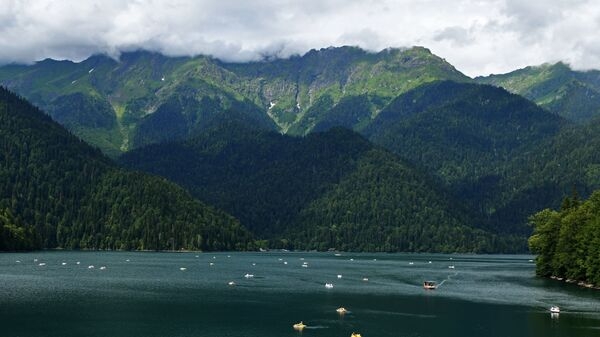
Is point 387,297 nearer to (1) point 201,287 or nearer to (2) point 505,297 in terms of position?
(2) point 505,297

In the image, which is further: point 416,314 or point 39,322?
point 416,314

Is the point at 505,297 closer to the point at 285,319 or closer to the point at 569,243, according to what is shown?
the point at 569,243

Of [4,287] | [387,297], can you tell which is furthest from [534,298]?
[4,287]

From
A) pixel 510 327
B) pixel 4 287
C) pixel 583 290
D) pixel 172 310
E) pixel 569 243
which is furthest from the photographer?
pixel 569 243

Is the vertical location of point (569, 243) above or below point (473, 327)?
above

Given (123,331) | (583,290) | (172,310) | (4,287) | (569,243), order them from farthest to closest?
(569,243) → (583,290) → (4,287) → (172,310) → (123,331)

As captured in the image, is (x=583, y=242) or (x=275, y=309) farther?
(x=583, y=242)

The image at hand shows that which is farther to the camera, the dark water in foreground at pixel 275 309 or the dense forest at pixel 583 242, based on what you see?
the dense forest at pixel 583 242

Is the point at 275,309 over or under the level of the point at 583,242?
under

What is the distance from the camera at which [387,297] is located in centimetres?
17038

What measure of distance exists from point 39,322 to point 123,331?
1548 cm

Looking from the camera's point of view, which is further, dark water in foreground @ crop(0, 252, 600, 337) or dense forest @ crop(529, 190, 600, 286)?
dense forest @ crop(529, 190, 600, 286)

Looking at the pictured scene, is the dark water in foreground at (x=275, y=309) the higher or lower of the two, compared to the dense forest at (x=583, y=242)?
lower

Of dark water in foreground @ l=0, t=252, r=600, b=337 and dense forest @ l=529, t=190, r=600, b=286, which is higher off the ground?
dense forest @ l=529, t=190, r=600, b=286
